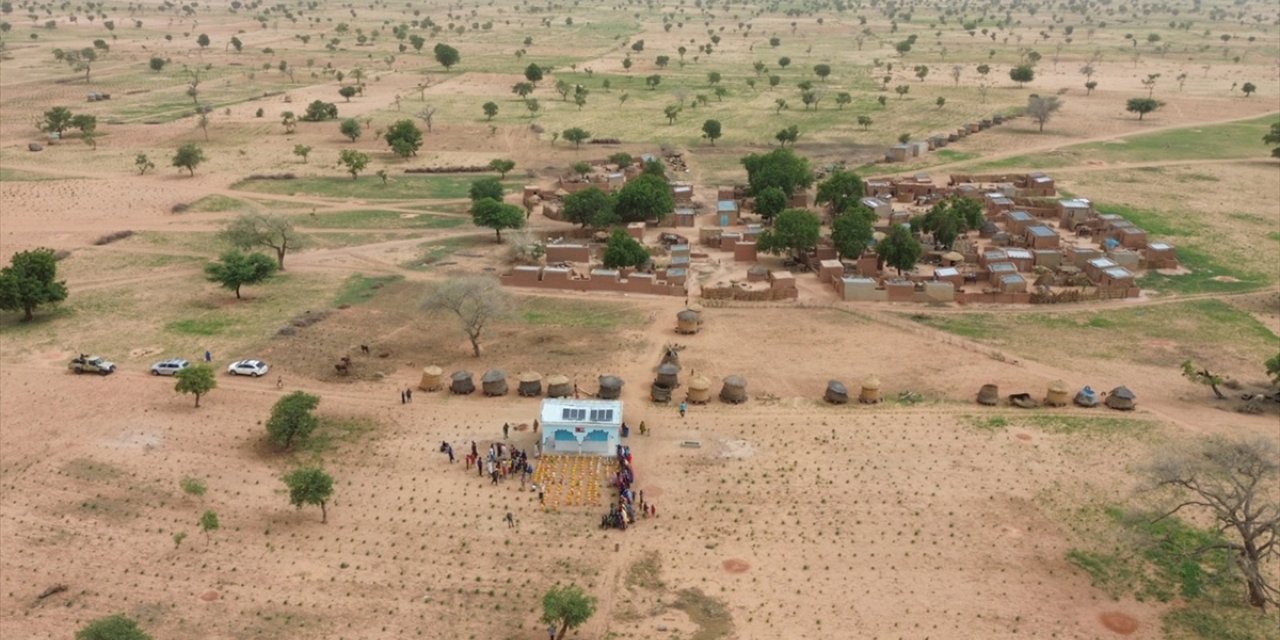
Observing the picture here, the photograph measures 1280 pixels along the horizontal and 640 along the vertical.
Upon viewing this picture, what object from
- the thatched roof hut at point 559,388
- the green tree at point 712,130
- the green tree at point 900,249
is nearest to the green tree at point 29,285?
the thatched roof hut at point 559,388

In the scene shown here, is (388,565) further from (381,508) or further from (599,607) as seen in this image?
(599,607)

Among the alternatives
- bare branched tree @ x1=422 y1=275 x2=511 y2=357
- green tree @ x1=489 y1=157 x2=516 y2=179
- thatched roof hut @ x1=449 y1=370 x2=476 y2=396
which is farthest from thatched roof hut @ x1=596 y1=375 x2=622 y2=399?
green tree @ x1=489 y1=157 x2=516 y2=179

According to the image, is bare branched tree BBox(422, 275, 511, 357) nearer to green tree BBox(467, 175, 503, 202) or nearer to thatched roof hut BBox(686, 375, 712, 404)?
thatched roof hut BBox(686, 375, 712, 404)

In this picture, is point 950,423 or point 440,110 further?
point 440,110

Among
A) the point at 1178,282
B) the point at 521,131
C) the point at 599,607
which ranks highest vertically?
the point at 521,131

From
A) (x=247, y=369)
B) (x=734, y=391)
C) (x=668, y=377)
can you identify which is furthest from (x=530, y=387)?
(x=247, y=369)

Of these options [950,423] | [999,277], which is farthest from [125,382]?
[999,277]

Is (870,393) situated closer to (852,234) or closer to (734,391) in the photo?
(734,391)
